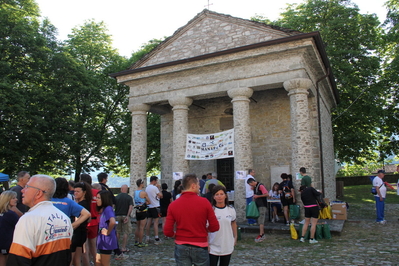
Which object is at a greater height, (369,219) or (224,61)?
(224,61)

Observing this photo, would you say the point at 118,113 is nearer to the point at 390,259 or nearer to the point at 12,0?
the point at 12,0

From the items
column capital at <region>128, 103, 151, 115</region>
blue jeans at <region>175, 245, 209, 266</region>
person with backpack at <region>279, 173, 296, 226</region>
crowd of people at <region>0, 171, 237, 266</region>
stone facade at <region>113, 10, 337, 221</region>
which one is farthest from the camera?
column capital at <region>128, 103, 151, 115</region>

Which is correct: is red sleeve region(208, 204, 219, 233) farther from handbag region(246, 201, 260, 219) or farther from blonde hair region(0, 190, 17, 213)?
handbag region(246, 201, 260, 219)

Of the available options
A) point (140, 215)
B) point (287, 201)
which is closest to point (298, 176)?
point (287, 201)

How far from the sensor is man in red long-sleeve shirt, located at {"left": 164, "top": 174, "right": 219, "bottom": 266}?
365 cm

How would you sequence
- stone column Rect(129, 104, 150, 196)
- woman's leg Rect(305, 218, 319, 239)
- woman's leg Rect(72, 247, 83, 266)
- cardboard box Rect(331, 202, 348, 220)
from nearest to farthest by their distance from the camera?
woman's leg Rect(72, 247, 83, 266), woman's leg Rect(305, 218, 319, 239), cardboard box Rect(331, 202, 348, 220), stone column Rect(129, 104, 150, 196)

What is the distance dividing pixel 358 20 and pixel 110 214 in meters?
21.0

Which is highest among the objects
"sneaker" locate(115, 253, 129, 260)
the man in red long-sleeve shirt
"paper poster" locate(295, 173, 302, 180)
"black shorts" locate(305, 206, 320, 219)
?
"paper poster" locate(295, 173, 302, 180)

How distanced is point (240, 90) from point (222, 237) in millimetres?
9003

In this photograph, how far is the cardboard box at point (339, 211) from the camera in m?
11.3

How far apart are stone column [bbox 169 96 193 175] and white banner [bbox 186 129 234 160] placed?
249 millimetres

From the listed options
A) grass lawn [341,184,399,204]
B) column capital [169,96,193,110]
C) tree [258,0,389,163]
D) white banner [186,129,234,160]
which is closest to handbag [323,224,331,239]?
white banner [186,129,234,160]

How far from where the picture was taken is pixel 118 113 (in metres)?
25.0

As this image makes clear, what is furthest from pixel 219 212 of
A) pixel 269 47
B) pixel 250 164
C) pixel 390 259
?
pixel 269 47
